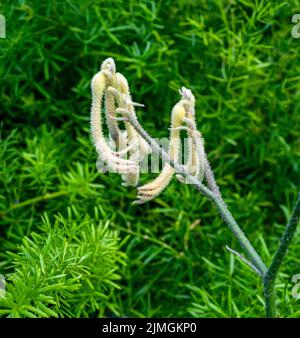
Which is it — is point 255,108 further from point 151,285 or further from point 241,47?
point 151,285

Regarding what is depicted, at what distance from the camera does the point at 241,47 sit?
3.55ft

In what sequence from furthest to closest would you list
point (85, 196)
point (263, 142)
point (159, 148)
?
point (263, 142) → point (85, 196) → point (159, 148)

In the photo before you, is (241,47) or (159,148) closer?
(159,148)

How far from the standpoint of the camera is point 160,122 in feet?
3.79

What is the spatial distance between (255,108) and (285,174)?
121 millimetres

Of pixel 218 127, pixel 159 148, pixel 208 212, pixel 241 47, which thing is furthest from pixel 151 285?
pixel 159 148

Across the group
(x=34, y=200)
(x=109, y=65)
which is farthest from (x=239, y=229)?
(x=34, y=200)

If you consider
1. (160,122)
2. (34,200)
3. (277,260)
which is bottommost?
(277,260)

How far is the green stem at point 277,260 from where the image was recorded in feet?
1.98

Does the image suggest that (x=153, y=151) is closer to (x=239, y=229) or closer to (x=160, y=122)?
(x=239, y=229)

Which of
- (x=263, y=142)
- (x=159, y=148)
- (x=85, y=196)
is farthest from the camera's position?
(x=263, y=142)

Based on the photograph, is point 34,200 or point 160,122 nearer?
point 34,200

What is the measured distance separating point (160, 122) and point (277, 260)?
22.2 inches

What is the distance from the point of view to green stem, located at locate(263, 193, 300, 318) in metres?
0.60
